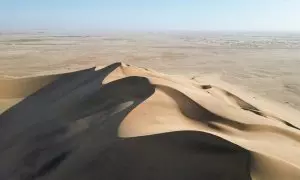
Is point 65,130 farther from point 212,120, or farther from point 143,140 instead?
point 212,120

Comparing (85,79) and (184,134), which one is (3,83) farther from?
(184,134)

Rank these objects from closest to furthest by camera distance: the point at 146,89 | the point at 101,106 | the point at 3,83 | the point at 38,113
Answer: the point at 101,106 → the point at 146,89 → the point at 38,113 → the point at 3,83

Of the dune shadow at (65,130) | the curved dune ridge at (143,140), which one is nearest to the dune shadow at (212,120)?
the curved dune ridge at (143,140)

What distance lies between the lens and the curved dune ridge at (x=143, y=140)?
3732 millimetres

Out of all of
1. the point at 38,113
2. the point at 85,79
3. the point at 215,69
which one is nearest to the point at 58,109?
the point at 38,113

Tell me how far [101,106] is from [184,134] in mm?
2878

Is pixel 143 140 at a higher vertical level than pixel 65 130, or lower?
higher

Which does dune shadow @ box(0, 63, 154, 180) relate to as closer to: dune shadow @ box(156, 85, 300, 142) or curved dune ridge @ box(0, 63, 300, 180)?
curved dune ridge @ box(0, 63, 300, 180)

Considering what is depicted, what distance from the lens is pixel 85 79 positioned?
11.1 m

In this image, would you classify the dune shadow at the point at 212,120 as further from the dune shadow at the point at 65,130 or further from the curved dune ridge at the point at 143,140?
the dune shadow at the point at 65,130

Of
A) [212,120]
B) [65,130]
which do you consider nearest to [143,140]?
[212,120]

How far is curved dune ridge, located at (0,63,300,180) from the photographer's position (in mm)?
3732

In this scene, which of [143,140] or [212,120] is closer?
[143,140]

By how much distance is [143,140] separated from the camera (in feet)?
13.8
